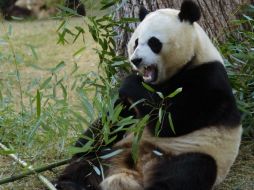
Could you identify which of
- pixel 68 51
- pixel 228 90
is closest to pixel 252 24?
pixel 228 90

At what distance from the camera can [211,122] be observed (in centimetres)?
312

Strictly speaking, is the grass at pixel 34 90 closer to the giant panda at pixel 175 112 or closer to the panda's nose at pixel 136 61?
the giant panda at pixel 175 112

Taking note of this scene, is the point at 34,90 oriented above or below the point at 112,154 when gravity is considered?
below

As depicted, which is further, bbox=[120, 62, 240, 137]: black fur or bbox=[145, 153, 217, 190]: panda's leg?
bbox=[120, 62, 240, 137]: black fur

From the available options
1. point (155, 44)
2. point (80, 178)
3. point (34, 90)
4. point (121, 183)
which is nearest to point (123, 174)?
point (121, 183)

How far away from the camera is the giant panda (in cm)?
308

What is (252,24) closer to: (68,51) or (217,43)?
(217,43)

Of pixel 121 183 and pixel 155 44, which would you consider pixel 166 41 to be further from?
pixel 121 183

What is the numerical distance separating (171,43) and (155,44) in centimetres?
9

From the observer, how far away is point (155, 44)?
10.4ft

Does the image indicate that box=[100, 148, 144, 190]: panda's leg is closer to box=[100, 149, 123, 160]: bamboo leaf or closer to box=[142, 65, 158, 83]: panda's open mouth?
box=[100, 149, 123, 160]: bamboo leaf

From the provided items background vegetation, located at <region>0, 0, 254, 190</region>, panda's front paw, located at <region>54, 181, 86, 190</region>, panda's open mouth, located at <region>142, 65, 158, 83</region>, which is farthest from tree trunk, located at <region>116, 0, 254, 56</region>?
panda's front paw, located at <region>54, 181, 86, 190</region>

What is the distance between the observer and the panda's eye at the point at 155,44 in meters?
3.15

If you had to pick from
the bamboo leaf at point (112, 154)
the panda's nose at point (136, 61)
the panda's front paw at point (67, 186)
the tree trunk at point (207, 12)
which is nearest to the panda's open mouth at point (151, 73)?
the panda's nose at point (136, 61)
